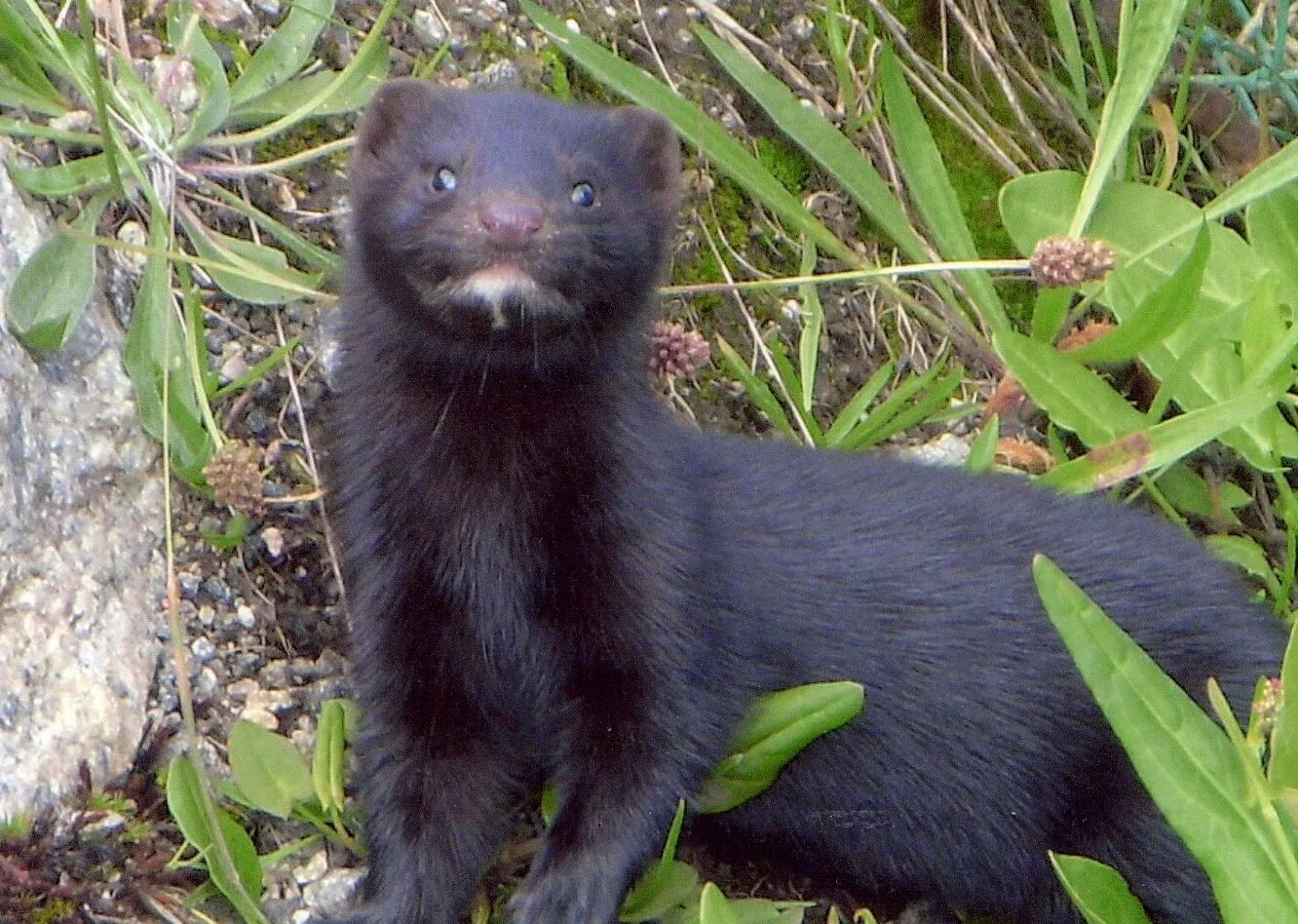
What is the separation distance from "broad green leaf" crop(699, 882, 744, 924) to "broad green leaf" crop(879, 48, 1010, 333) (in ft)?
5.22

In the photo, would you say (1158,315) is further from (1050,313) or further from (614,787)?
(614,787)

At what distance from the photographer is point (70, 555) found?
289 centimetres

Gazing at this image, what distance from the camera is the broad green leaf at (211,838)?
8.80 feet

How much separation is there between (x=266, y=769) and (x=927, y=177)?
1.83 meters

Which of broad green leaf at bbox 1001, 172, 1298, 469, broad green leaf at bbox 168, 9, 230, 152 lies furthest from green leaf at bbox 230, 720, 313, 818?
broad green leaf at bbox 1001, 172, 1298, 469

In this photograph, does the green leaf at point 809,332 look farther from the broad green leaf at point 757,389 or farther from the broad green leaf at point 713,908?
the broad green leaf at point 713,908

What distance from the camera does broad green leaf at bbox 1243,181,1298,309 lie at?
377 centimetres

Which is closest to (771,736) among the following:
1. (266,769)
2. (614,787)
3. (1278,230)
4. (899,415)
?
(614,787)

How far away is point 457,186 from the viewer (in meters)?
2.69

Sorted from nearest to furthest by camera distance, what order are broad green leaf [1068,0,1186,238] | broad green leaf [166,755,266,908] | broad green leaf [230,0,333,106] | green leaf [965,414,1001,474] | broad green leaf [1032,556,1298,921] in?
broad green leaf [1032,556,1298,921], broad green leaf [166,755,266,908], broad green leaf [230,0,333,106], green leaf [965,414,1001,474], broad green leaf [1068,0,1186,238]

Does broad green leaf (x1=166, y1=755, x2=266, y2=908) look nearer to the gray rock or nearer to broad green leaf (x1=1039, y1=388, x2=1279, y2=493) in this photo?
the gray rock

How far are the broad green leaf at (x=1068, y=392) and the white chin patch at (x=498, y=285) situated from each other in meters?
1.22

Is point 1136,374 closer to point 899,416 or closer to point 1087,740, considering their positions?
point 899,416

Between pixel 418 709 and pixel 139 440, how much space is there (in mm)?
634
